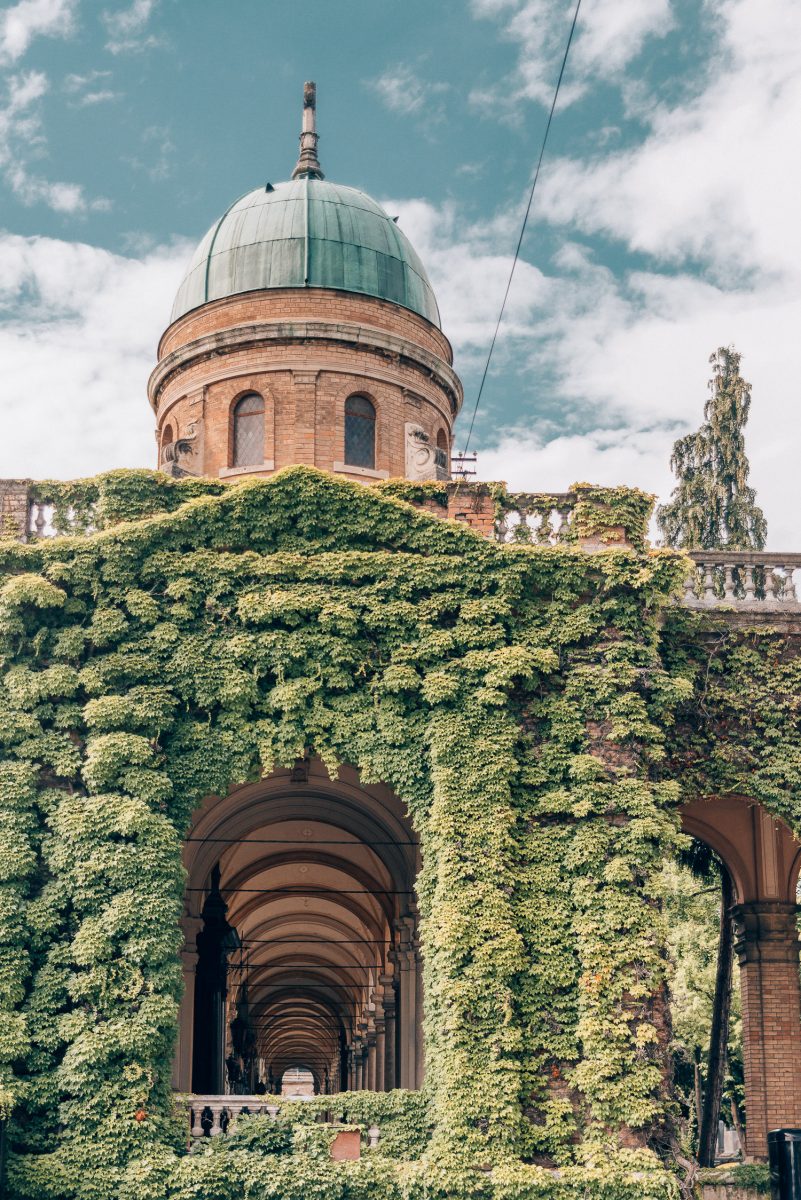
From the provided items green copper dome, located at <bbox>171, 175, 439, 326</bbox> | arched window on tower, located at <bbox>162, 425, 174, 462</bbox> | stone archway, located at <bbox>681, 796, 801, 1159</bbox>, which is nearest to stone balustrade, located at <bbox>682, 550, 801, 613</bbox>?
stone archway, located at <bbox>681, 796, 801, 1159</bbox>

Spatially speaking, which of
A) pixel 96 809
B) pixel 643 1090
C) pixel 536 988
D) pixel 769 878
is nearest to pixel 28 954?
pixel 96 809

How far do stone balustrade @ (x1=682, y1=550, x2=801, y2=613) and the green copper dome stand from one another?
30.1 feet

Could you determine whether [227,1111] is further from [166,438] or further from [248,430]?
[166,438]

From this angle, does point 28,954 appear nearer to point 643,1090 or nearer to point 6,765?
point 6,765

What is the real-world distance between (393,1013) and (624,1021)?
14.4 metres

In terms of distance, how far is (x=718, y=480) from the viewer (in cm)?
3825

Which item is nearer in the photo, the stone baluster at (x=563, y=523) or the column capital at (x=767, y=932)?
the stone baluster at (x=563, y=523)

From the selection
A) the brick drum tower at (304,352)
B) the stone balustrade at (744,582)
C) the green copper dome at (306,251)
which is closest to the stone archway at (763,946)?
the stone balustrade at (744,582)

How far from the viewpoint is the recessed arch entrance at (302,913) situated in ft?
77.6

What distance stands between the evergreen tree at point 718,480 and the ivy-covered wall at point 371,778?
59.5 ft

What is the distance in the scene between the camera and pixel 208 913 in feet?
83.1

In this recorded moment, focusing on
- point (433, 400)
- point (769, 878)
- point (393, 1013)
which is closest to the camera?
point (769, 878)

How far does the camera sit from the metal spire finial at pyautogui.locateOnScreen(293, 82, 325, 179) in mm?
29531

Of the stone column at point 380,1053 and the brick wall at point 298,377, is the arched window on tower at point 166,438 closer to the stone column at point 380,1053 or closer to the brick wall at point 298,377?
the brick wall at point 298,377
